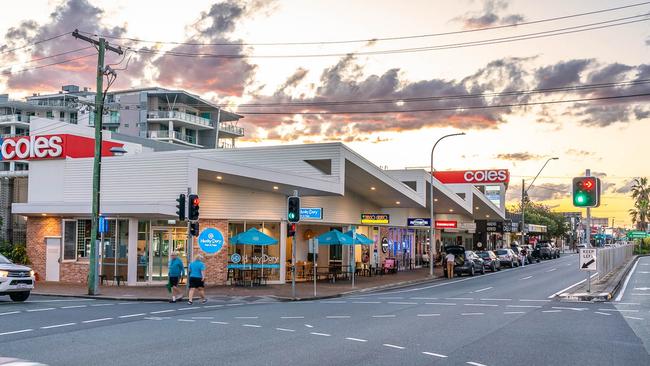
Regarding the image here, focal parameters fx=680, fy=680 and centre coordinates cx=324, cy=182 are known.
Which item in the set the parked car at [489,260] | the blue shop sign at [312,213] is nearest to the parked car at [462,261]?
the parked car at [489,260]

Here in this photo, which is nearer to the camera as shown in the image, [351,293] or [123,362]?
[123,362]

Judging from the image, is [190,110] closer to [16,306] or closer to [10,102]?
[10,102]

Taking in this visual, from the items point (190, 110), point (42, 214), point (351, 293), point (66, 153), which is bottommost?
point (351, 293)

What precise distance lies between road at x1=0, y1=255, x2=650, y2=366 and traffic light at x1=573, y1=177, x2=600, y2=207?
3.55 m

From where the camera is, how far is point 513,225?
82.6 metres

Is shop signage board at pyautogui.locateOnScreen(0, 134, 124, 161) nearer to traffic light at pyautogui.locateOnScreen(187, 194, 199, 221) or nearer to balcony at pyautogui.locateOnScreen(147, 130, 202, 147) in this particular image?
traffic light at pyautogui.locateOnScreen(187, 194, 199, 221)

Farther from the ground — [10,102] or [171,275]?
[10,102]

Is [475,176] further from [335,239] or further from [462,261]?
[335,239]

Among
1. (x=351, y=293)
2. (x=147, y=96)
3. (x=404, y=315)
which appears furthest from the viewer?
(x=147, y=96)

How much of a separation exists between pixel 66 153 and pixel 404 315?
70.1 feet

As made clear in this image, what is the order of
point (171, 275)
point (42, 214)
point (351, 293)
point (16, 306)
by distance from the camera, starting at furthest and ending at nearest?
point (42, 214) < point (351, 293) < point (171, 275) < point (16, 306)

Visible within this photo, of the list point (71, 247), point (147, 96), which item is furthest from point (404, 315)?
point (147, 96)

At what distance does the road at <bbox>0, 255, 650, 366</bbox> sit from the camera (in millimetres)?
A: 12227

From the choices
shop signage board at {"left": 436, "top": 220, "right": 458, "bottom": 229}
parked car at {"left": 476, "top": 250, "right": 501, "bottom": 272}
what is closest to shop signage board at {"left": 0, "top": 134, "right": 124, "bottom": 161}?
shop signage board at {"left": 436, "top": 220, "right": 458, "bottom": 229}
